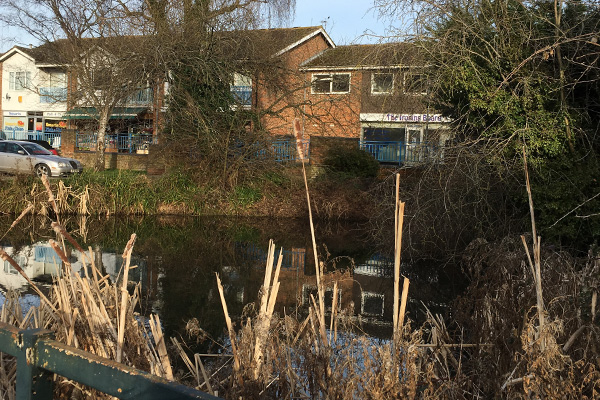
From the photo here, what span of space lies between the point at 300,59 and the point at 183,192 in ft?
55.6

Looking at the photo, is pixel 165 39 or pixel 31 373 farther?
pixel 165 39

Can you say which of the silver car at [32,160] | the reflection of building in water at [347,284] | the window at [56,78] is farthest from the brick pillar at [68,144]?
the reflection of building in water at [347,284]

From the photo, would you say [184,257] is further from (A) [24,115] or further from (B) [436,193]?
(A) [24,115]

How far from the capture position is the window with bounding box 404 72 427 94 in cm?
987

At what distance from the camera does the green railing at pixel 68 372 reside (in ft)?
6.11

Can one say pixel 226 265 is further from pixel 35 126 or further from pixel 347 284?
pixel 35 126

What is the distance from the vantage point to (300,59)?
33375 mm

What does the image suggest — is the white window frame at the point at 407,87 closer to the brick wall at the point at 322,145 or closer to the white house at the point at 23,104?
the brick wall at the point at 322,145

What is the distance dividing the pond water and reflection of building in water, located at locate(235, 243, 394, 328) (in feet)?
0.06

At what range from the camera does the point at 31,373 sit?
7.27 ft

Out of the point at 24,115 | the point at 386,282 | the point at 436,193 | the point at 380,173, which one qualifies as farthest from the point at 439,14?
the point at 24,115

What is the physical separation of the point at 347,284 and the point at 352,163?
1157 centimetres

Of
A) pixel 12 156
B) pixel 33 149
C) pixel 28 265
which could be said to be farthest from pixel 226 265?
pixel 33 149

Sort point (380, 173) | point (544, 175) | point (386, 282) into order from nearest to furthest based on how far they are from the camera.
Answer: point (544, 175) < point (386, 282) < point (380, 173)
